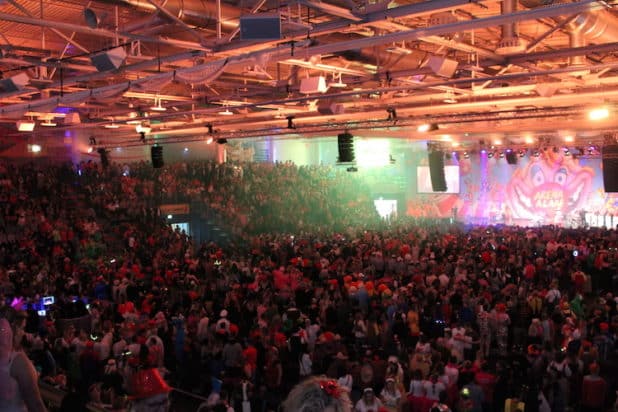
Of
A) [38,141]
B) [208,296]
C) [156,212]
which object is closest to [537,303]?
[208,296]

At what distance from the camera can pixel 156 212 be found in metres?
20.8

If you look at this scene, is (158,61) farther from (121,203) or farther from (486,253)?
(121,203)

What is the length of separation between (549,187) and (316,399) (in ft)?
98.8

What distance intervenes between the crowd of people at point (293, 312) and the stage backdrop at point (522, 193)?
359 inches

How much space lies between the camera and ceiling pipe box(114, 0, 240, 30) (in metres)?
7.73

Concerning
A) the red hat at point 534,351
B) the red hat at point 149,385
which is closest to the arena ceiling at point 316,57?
the red hat at point 149,385

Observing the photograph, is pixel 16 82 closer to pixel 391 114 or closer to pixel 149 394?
pixel 149 394

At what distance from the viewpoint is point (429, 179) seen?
3378 cm

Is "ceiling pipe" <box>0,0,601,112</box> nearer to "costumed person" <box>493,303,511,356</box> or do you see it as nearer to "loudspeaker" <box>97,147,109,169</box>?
"costumed person" <box>493,303,511,356</box>

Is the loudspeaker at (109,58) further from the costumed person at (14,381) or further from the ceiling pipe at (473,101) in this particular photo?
the costumed person at (14,381)

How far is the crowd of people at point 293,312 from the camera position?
7086 mm

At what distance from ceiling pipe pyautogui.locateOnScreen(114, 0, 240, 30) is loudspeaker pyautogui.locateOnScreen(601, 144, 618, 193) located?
13.0 m

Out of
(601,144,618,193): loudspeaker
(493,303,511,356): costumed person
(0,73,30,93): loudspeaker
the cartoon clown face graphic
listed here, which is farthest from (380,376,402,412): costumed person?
the cartoon clown face graphic

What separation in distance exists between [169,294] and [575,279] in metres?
7.55
